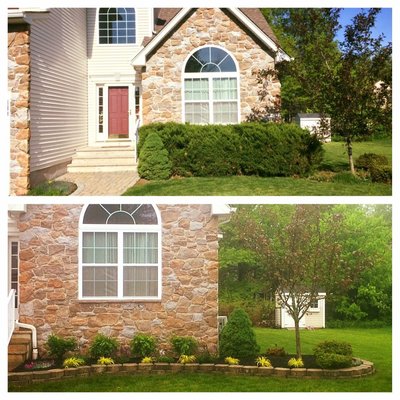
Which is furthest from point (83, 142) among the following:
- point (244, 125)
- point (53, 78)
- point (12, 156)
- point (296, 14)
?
point (296, 14)

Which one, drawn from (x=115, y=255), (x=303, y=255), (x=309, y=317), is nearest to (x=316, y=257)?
(x=303, y=255)

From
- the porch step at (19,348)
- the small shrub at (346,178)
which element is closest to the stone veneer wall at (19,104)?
the porch step at (19,348)

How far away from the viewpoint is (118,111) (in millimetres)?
13641

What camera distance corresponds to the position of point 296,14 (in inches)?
429

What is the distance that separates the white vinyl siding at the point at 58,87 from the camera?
10719 millimetres

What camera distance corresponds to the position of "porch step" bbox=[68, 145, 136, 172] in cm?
1152

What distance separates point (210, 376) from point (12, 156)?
182 inches

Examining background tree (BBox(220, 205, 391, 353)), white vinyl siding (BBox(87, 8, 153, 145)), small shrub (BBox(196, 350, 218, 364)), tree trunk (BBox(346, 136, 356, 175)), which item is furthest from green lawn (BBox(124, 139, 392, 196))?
white vinyl siding (BBox(87, 8, 153, 145))

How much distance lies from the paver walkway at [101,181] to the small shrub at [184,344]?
249 cm

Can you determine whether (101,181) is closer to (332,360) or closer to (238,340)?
(238,340)

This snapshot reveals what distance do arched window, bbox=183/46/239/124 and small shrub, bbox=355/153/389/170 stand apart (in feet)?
7.33

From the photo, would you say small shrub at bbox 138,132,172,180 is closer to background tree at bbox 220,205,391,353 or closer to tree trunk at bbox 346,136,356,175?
background tree at bbox 220,205,391,353

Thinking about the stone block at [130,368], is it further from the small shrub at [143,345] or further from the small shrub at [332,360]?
the small shrub at [332,360]

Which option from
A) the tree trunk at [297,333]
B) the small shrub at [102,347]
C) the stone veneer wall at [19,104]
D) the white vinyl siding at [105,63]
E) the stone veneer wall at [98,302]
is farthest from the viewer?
the white vinyl siding at [105,63]
